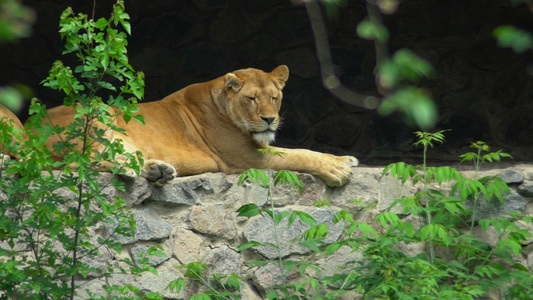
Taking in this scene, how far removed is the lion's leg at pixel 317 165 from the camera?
4.76 m

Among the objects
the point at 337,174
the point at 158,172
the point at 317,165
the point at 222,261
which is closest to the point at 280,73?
the point at 317,165

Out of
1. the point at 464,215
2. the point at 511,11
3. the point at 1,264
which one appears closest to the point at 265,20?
the point at 511,11

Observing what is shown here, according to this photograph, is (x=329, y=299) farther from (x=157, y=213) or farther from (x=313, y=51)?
(x=313, y=51)

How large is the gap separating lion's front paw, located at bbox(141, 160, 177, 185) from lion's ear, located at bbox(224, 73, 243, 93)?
2.97ft

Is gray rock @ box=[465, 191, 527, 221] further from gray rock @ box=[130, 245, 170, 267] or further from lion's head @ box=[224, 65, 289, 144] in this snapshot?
gray rock @ box=[130, 245, 170, 267]

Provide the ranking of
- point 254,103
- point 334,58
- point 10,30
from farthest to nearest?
point 334,58
point 254,103
point 10,30

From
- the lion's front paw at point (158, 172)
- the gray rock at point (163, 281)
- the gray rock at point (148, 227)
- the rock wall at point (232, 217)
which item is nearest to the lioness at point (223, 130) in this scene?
the rock wall at point (232, 217)

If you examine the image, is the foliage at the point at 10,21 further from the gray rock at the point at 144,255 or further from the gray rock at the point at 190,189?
the gray rock at the point at 190,189

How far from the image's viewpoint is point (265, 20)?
651cm

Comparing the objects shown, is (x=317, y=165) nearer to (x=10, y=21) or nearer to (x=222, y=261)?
(x=222, y=261)

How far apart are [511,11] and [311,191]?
279 centimetres

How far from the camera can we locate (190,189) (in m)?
4.43

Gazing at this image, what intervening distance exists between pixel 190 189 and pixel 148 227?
0.36 metres

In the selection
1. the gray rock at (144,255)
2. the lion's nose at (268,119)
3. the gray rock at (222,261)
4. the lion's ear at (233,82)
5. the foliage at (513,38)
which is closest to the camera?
the foliage at (513,38)
